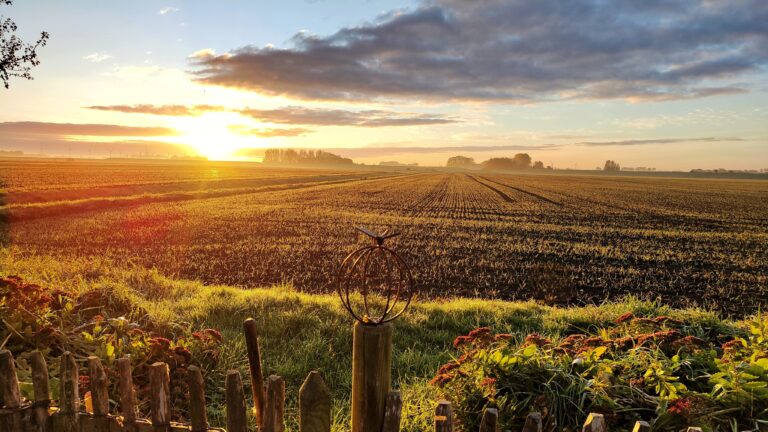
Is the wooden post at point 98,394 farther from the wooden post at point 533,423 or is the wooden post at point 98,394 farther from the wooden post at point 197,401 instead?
the wooden post at point 533,423

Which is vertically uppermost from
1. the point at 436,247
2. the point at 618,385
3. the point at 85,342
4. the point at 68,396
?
the point at 68,396

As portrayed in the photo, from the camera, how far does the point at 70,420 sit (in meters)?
2.81

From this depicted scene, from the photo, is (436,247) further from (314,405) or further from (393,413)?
(393,413)

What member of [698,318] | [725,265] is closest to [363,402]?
[698,318]

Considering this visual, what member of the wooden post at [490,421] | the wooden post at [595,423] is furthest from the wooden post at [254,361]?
the wooden post at [595,423]

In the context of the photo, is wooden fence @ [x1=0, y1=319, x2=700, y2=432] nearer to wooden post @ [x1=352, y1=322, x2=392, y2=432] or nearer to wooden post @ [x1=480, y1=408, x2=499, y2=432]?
wooden post @ [x1=480, y1=408, x2=499, y2=432]

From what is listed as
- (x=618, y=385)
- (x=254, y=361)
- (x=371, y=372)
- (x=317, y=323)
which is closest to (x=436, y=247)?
(x=317, y=323)

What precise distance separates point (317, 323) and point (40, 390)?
14.6ft

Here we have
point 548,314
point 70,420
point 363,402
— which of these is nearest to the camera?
point 363,402

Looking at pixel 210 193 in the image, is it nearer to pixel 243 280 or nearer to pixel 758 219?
pixel 243 280

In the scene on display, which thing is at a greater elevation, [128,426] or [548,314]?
[128,426]

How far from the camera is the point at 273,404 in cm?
237

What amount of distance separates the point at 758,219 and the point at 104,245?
1927 inches

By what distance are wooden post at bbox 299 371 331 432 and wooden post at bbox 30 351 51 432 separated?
5.57 feet
